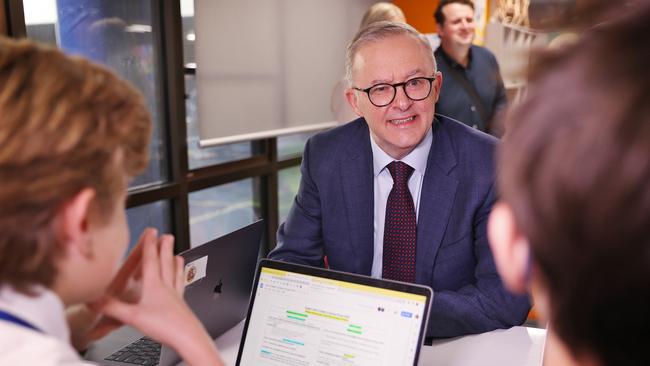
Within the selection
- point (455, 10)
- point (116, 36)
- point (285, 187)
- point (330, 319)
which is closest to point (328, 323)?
point (330, 319)

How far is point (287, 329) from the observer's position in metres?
1.26

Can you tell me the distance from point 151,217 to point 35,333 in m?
2.81

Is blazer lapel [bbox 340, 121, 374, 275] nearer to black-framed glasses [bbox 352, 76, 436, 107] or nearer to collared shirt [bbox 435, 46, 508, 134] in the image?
black-framed glasses [bbox 352, 76, 436, 107]

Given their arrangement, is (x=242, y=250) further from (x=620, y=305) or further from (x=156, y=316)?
(x=620, y=305)

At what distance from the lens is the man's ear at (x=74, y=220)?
0.69 m

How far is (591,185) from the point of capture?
0.46 meters

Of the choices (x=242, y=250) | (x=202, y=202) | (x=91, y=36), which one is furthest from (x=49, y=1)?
(x=242, y=250)

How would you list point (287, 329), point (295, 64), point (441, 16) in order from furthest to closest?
point (295, 64)
point (441, 16)
point (287, 329)

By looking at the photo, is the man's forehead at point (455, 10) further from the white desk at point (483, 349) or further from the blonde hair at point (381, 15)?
the white desk at point (483, 349)

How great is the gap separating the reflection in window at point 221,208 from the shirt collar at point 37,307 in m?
3.03

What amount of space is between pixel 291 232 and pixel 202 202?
2165mm

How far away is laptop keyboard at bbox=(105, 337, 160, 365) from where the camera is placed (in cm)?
141

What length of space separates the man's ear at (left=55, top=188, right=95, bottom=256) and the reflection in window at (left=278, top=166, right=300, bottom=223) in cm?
366

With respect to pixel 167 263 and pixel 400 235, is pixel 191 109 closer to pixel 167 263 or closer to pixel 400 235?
pixel 400 235
